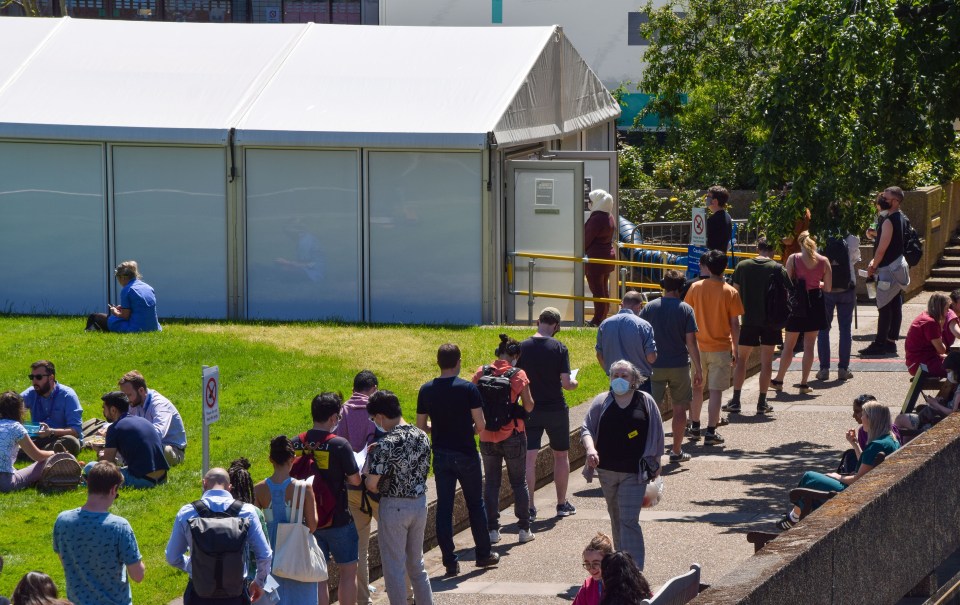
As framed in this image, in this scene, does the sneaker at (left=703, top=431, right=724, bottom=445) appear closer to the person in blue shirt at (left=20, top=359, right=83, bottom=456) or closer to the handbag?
the person in blue shirt at (left=20, top=359, right=83, bottom=456)

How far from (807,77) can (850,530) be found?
18.8 ft

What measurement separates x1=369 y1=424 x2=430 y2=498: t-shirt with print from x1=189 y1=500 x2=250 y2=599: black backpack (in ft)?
5.03

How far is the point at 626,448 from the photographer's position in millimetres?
9188

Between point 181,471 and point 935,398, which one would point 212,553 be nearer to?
point 181,471

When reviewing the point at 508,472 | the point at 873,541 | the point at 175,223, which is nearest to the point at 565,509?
the point at 508,472

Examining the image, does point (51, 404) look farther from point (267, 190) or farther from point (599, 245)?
point (599, 245)

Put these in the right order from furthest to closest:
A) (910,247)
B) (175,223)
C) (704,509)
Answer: (175,223), (910,247), (704,509)

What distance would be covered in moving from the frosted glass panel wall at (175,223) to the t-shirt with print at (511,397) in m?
9.57

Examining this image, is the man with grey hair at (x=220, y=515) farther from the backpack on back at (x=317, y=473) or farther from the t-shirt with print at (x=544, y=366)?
the t-shirt with print at (x=544, y=366)

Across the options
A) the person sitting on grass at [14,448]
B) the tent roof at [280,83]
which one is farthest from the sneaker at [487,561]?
the tent roof at [280,83]

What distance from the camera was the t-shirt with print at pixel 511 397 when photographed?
10414 mm

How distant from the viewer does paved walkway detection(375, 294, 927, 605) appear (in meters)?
9.82

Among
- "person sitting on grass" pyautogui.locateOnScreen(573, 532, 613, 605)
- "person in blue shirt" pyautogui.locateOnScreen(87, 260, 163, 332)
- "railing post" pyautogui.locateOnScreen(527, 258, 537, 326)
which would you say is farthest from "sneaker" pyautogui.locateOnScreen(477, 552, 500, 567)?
"railing post" pyautogui.locateOnScreen(527, 258, 537, 326)

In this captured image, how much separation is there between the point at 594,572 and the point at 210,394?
3152 millimetres
